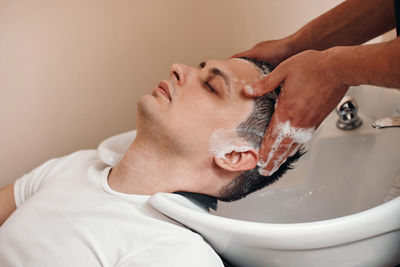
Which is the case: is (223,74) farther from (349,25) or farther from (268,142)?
(349,25)

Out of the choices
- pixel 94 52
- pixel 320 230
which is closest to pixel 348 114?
pixel 320 230

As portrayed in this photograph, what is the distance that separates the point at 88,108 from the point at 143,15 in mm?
503

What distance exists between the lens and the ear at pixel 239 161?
112cm

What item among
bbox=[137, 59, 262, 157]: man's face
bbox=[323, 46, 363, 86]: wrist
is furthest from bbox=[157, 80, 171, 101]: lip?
bbox=[323, 46, 363, 86]: wrist

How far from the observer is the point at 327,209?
1.35 m

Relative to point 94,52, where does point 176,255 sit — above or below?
below

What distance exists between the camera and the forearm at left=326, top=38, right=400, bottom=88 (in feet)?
2.72

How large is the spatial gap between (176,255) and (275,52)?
83cm

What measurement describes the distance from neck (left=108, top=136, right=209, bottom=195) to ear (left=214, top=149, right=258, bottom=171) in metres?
0.10

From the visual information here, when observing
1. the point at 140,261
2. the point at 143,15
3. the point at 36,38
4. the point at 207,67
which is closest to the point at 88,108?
the point at 36,38

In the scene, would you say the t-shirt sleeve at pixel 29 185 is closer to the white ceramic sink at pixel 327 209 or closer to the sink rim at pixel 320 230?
the white ceramic sink at pixel 327 209

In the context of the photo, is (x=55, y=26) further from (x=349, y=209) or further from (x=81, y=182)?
(x=349, y=209)

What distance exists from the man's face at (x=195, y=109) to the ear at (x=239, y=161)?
2.2 inches

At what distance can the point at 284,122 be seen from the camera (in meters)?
1.10
